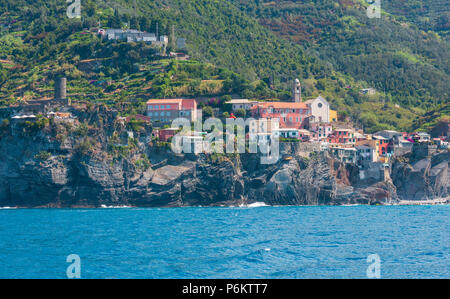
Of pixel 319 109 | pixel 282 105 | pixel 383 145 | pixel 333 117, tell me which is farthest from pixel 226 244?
pixel 333 117

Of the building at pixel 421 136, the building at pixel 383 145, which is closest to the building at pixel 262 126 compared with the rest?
the building at pixel 383 145

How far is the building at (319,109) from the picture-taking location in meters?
99.2

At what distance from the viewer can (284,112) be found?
9619 cm

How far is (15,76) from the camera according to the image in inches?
A: 4341

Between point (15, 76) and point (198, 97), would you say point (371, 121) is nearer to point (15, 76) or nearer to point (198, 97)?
point (198, 97)

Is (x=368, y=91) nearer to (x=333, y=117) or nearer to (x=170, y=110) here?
(x=333, y=117)

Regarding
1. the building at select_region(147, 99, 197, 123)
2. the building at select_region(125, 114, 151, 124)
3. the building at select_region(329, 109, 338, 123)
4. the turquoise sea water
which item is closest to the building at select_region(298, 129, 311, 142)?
the building at select_region(147, 99, 197, 123)

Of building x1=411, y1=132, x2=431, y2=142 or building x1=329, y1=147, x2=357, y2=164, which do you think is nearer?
building x1=329, y1=147, x2=357, y2=164

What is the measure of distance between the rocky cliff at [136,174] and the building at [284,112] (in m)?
12.1

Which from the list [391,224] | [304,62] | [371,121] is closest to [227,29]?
[304,62]

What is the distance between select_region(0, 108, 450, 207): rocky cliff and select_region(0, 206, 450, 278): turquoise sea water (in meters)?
12.0

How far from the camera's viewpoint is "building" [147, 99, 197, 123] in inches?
3659
